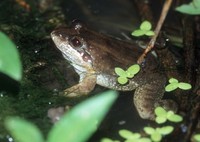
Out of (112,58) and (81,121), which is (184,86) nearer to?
(112,58)

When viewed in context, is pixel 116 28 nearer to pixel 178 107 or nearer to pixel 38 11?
pixel 38 11

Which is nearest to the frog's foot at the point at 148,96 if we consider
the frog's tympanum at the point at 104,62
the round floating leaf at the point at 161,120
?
the frog's tympanum at the point at 104,62

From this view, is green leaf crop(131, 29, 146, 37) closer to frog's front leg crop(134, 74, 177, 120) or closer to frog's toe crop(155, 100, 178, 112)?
frog's front leg crop(134, 74, 177, 120)

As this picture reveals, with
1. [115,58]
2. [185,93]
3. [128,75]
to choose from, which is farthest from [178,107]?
[115,58]

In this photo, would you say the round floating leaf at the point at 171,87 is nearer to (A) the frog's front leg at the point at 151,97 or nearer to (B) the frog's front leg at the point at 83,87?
(A) the frog's front leg at the point at 151,97

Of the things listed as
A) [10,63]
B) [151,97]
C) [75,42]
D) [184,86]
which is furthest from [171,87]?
[10,63]
